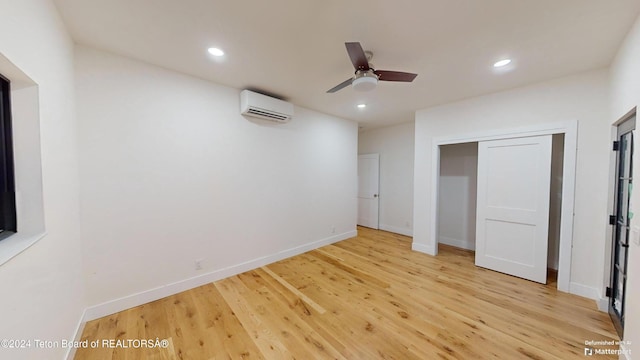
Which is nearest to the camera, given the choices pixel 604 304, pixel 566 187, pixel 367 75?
pixel 367 75

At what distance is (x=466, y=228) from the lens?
433cm

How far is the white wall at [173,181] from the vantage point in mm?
2201

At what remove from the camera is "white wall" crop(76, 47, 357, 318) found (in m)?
2.20

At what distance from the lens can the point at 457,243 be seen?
4.45m

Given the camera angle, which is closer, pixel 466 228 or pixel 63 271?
pixel 63 271

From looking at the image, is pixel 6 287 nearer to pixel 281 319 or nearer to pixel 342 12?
pixel 281 319

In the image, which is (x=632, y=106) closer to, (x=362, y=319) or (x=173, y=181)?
(x=362, y=319)

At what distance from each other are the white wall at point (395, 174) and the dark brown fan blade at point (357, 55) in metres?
3.43

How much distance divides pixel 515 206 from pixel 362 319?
8.74 feet

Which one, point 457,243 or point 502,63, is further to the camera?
point 457,243

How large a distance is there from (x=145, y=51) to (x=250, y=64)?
995mm

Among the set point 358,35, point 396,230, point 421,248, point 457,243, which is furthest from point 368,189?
point 358,35

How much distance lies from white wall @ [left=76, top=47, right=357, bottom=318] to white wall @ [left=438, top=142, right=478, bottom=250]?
9.66 ft

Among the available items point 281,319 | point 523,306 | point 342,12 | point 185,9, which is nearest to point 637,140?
point 523,306
